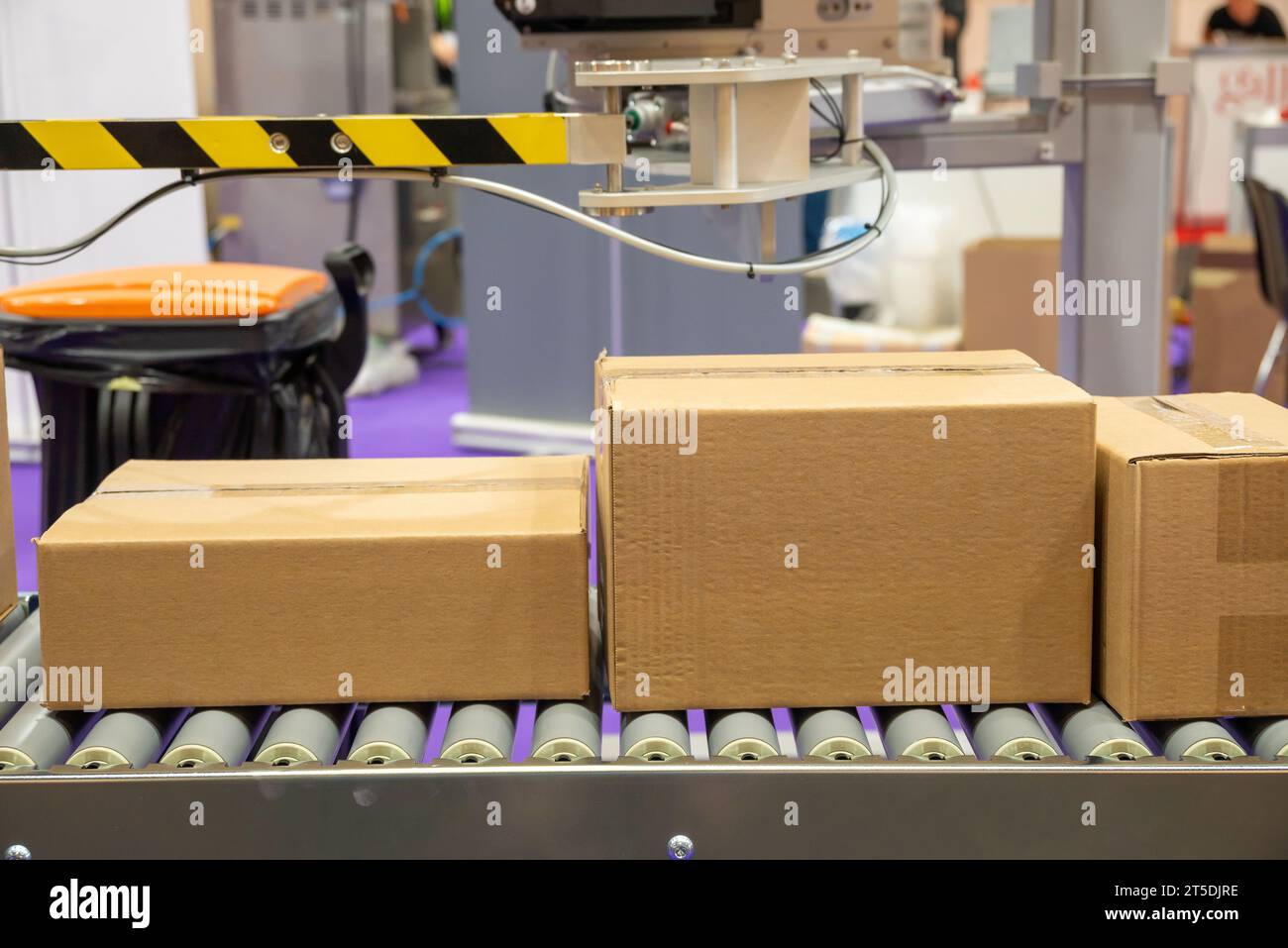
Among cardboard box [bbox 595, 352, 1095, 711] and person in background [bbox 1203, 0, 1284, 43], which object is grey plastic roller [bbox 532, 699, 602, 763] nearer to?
cardboard box [bbox 595, 352, 1095, 711]

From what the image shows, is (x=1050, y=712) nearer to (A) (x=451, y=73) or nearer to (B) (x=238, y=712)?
(B) (x=238, y=712)

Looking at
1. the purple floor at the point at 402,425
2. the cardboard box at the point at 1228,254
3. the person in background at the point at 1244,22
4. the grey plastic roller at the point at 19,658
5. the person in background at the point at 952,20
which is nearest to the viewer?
the grey plastic roller at the point at 19,658

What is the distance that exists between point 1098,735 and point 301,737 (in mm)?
834

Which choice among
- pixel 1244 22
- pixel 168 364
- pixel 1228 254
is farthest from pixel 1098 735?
pixel 1244 22

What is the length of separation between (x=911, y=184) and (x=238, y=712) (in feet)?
16.7

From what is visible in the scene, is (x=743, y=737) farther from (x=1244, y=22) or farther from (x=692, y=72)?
(x=1244, y=22)

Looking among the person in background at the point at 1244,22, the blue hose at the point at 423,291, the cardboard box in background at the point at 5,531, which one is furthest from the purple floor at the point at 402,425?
the person in background at the point at 1244,22

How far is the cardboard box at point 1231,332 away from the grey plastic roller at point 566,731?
4096mm

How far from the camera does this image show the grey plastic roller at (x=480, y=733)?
1.57 meters

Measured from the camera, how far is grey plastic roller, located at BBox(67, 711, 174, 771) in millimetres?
1554

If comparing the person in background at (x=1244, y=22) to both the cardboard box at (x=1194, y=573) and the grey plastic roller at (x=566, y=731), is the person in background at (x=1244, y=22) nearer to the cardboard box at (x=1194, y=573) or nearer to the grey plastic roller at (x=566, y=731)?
the cardboard box at (x=1194, y=573)

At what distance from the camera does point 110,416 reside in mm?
2426

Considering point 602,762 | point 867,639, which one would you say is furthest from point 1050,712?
point 602,762

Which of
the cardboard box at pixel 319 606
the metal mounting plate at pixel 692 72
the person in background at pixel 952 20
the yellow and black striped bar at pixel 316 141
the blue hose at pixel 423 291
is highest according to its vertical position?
the person in background at pixel 952 20
